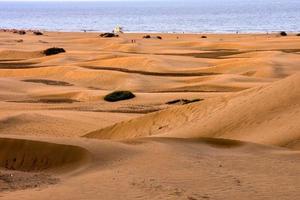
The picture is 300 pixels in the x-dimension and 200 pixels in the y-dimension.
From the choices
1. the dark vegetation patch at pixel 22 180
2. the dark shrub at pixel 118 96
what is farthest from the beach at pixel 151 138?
the dark shrub at pixel 118 96

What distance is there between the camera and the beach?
6781 millimetres

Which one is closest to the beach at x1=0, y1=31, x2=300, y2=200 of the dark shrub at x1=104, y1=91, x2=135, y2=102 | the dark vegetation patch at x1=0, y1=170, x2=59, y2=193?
the dark vegetation patch at x1=0, y1=170, x2=59, y2=193

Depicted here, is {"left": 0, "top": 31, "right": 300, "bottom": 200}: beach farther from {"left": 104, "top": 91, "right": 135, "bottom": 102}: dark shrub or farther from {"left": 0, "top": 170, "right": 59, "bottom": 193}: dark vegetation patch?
{"left": 104, "top": 91, "right": 135, "bottom": 102}: dark shrub

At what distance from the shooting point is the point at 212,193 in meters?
6.39

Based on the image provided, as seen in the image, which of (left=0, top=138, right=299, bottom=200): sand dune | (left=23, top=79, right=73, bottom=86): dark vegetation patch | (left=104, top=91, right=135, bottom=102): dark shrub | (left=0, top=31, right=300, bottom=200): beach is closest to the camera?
(left=0, top=138, right=299, bottom=200): sand dune

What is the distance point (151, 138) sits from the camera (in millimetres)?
9711

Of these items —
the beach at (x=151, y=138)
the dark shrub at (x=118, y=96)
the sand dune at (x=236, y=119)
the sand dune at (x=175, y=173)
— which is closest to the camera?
the sand dune at (x=175, y=173)

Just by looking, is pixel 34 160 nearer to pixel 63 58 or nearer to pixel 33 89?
pixel 33 89

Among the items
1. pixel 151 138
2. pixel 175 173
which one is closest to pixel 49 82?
pixel 151 138

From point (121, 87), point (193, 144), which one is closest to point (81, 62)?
point (121, 87)

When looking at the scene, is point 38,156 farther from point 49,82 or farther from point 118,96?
point 49,82

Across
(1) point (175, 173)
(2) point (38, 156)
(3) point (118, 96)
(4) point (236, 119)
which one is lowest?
(3) point (118, 96)

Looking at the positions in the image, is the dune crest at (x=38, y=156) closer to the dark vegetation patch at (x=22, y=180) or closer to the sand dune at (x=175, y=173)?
the sand dune at (x=175, y=173)

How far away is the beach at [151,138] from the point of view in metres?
6.78
